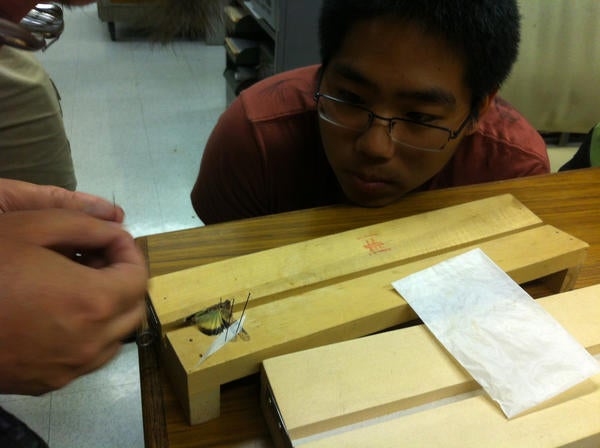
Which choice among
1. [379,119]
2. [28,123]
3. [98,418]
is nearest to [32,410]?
Result: [98,418]

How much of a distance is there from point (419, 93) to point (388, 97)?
51 mm

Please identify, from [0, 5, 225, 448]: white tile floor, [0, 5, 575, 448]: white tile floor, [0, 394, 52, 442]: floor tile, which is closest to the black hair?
[0, 5, 575, 448]: white tile floor

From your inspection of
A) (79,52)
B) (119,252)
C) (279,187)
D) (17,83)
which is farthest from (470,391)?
(79,52)

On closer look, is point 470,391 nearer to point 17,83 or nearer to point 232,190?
point 232,190

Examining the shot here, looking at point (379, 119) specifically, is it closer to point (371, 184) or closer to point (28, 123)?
point (371, 184)

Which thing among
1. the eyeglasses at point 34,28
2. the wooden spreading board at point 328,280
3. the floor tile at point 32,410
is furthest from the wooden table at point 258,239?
the floor tile at point 32,410

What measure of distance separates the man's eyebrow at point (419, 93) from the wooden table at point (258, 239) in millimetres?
197

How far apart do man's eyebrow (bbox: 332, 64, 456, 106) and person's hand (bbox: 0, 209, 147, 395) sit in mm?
521

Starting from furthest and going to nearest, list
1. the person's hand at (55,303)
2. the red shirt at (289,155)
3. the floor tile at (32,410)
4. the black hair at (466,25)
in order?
the floor tile at (32,410) < the red shirt at (289,155) < the black hair at (466,25) < the person's hand at (55,303)

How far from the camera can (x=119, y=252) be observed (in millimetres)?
461

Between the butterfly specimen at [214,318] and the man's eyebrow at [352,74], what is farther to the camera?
the man's eyebrow at [352,74]

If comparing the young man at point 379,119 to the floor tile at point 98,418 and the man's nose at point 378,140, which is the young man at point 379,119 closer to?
the man's nose at point 378,140

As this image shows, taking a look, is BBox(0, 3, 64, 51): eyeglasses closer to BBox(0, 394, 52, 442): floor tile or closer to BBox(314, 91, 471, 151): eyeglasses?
BBox(314, 91, 471, 151): eyeglasses

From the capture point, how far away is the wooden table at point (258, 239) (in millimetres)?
545
